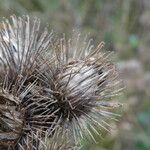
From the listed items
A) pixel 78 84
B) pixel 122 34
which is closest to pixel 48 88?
pixel 78 84

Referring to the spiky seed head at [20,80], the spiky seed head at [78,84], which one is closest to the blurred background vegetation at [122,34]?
the spiky seed head at [78,84]

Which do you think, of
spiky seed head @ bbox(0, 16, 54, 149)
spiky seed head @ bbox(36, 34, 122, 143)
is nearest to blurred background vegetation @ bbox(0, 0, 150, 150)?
spiky seed head @ bbox(36, 34, 122, 143)

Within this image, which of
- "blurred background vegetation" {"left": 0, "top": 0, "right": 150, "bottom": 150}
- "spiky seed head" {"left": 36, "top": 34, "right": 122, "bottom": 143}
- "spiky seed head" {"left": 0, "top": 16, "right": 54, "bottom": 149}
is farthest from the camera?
"blurred background vegetation" {"left": 0, "top": 0, "right": 150, "bottom": 150}

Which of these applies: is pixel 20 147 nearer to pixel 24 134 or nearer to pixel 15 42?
pixel 24 134

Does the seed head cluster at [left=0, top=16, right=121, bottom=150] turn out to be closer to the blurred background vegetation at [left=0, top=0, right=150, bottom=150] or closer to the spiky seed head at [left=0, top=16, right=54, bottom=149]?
the spiky seed head at [left=0, top=16, right=54, bottom=149]

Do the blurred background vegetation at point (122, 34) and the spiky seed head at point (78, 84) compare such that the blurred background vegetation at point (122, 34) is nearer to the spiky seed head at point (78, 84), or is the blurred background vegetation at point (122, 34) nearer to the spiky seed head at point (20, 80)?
the spiky seed head at point (78, 84)

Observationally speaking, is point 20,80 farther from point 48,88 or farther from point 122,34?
point 122,34
